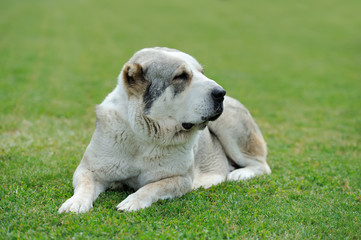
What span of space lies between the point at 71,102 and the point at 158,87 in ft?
21.8

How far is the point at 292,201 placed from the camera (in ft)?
16.4

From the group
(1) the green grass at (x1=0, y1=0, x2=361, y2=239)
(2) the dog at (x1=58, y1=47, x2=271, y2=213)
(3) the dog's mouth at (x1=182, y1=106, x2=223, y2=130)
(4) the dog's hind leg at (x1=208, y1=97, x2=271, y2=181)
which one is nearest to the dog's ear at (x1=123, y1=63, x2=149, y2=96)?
(2) the dog at (x1=58, y1=47, x2=271, y2=213)

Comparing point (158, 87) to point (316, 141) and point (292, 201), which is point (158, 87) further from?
point (316, 141)

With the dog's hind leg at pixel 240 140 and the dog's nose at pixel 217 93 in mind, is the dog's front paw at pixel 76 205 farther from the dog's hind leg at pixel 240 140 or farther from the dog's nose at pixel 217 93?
the dog's hind leg at pixel 240 140

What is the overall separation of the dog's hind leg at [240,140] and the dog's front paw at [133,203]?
6.60 ft

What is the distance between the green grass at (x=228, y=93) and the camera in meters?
4.13

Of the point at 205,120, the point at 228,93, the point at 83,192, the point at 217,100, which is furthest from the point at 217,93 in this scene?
the point at 228,93

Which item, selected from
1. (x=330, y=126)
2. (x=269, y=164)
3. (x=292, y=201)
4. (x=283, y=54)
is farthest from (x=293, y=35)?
(x=292, y=201)

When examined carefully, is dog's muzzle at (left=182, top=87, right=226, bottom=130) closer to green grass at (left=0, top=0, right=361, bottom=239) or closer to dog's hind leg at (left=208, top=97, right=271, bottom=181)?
green grass at (left=0, top=0, right=361, bottom=239)

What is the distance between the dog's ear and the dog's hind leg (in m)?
2.01

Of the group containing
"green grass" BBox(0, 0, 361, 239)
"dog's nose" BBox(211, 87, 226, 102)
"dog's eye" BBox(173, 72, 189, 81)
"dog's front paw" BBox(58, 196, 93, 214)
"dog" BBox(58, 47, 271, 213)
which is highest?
"dog's eye" BBox(173, 72, 189, 81)

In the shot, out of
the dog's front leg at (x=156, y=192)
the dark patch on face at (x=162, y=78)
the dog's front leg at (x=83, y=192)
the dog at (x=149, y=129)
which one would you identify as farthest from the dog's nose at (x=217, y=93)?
the dog's front leg at (x=83, y=192)

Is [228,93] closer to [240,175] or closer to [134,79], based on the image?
[240,175]

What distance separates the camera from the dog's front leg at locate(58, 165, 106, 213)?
4.19m
